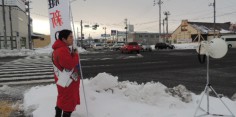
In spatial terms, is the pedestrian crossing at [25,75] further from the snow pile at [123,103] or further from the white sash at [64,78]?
the white sash at [64,78]

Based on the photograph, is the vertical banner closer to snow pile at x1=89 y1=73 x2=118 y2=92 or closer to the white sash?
the white sash

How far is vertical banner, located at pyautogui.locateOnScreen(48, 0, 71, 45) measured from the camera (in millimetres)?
4746

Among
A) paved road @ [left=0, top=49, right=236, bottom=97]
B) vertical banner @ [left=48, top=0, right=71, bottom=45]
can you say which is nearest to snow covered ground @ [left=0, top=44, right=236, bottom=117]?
vertical banner @ [left=48, top=0, right=71, bottom=45]

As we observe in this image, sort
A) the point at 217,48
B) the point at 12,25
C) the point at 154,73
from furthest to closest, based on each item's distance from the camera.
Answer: the point at 12,25, the point at 154,73, the point at 217,48

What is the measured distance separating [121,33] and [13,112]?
97.8 meters

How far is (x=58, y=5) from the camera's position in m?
4.82

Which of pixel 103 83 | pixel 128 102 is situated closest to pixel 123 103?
pixel 128 102

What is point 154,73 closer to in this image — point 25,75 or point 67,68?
point 25,75

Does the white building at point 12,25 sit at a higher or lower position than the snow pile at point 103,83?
higher

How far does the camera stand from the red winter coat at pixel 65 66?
367cm

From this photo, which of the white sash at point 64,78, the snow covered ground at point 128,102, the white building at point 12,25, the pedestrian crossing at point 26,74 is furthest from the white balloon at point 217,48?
the white building at point 12,25

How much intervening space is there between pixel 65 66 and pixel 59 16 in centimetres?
141

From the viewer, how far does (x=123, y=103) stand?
5508 mm

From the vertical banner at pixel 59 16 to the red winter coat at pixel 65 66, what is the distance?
3.28ft
